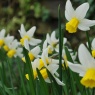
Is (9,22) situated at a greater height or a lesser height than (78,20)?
lesser

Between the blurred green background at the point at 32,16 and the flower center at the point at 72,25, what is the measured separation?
8.96ft

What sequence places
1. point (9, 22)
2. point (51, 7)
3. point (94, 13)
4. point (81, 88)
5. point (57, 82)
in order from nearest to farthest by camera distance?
point (57, 82)
point (81, 88)
point (94, 13)
point (51, 7)
point (9, 22)

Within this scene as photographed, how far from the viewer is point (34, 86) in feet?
4.31

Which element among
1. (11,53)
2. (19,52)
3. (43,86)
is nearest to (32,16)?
(19,52)

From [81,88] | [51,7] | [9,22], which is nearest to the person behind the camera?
[81,88]

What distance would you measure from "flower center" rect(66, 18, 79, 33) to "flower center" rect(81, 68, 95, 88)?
0.19 meters

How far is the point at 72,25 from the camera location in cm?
116

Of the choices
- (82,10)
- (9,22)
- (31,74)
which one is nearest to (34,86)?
(31,74)

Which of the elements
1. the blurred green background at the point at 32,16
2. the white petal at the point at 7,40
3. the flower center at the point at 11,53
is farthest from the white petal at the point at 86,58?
the blurred green background at the point at 32,16

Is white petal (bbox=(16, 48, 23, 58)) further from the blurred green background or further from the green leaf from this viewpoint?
the blurred green background

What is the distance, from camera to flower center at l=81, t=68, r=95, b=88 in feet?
3.26

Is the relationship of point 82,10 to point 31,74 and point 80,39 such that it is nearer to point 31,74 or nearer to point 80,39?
point 31,74

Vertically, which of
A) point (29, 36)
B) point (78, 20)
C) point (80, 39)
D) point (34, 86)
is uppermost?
point (78, 20)

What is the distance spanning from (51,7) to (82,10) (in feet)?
10.1
